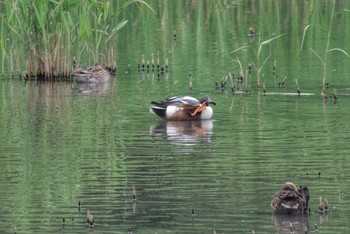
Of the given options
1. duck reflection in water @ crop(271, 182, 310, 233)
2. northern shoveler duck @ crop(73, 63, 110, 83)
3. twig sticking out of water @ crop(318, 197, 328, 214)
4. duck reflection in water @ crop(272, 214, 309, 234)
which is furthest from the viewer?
northern shoveler duck @ crop(73, 63, 110, 83)

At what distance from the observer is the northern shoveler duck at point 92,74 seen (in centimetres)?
2277

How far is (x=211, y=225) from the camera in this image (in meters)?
11.4

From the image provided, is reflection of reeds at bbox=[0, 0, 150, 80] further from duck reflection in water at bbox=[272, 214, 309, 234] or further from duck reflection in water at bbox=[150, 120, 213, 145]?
duck reflection in water at bbox=[272, 214, 309, 234]

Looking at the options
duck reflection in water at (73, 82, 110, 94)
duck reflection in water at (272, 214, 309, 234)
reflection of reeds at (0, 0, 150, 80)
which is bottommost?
duck reflection in water at (272, 214, 309, 234)

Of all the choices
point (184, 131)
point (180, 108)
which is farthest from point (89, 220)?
point (180, 108)

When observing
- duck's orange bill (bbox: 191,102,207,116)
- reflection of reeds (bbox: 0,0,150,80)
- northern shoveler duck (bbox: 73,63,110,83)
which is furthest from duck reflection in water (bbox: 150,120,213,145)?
northern shoveler duck (bbox: 73,63,110,83)

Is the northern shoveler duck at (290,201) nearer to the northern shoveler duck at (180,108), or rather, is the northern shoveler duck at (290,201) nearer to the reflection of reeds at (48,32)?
the northern shoveler duck at (180,108)

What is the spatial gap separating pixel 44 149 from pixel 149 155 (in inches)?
52.3

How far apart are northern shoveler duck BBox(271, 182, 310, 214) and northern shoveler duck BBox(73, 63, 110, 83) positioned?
10940 mm

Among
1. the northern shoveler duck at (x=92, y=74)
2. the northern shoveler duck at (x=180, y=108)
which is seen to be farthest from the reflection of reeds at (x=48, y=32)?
the northern shoveler duck at (x=180, y=108)

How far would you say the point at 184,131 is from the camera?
58.3 ft

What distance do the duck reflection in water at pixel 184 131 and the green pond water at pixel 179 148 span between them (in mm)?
25

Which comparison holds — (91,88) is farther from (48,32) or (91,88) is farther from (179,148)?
(179,148)

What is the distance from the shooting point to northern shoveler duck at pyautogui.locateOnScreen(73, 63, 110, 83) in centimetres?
2277
